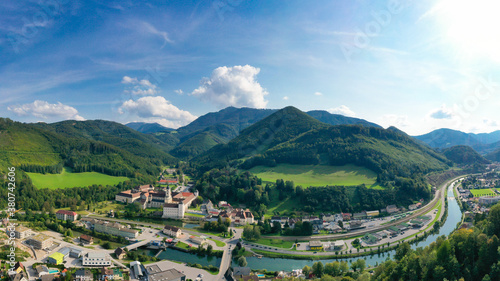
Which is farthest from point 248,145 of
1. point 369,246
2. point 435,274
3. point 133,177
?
point 435,274

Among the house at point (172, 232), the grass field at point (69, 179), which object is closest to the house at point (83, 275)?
the house at point (172, 232)

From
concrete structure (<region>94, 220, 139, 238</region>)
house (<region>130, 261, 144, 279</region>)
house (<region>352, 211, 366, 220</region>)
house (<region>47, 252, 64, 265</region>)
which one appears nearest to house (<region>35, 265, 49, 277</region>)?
house (<region>47, 252, 64, 265</region>)

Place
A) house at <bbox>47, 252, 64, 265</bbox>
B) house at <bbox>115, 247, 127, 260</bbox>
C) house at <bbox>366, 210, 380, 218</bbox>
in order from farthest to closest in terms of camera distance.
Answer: house at <bbox>366, 210, 380, 218</bbox> < house at <bbox>115, 247, 127, 260</bbox> < house at <bbox>47, 252, 64, 265</bbox>

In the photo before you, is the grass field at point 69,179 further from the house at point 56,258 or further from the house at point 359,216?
the house at point 359,216

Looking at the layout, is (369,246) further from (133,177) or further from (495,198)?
(133,177)

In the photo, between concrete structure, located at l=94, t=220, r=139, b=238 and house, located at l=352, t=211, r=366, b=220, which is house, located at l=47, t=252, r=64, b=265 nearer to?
concrete structure, located at l=94, t=220, r=139, b=238

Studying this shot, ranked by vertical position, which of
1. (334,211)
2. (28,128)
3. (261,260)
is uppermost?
(28,128)
